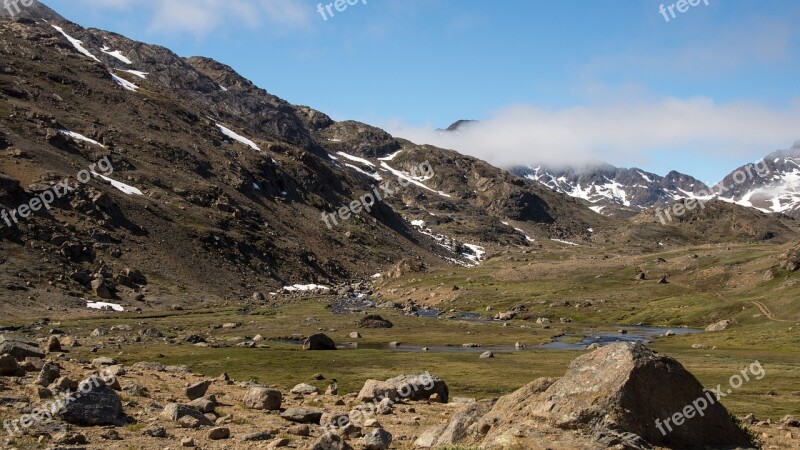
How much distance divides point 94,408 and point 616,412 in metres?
21.9

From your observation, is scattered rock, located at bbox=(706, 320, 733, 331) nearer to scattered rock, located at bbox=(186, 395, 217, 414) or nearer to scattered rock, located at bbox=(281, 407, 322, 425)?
scattered rock, located at bbox=(281, 407, 322, 425)

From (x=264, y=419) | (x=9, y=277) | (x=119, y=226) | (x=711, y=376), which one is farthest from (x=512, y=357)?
(x=119, y=226)

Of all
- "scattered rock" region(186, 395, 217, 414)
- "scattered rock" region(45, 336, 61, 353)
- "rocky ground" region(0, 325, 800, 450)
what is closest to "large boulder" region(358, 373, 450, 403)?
"rocky ground" region(0, 325, 800, 450)

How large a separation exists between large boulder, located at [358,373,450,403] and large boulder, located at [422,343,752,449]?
746 inches

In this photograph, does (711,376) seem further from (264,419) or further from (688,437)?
(264,419)

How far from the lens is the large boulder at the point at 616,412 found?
65.7 feet

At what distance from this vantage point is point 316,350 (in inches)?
3497

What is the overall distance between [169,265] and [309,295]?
137 feet

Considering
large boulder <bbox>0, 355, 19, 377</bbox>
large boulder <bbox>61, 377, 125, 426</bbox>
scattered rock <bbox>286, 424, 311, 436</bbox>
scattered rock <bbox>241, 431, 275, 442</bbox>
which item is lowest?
scattered rock <bbox>286, 424, 311, 436</bbox>

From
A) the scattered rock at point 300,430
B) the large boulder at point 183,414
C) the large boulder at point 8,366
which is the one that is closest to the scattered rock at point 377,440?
the scattered rock at point 300,430

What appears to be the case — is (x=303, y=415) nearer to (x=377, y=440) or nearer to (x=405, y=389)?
(x=377, y=440)

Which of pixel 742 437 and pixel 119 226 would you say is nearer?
pixel 742 437

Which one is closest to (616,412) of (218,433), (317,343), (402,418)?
(218,433)

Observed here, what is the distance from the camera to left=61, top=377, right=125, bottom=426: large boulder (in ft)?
79.6
